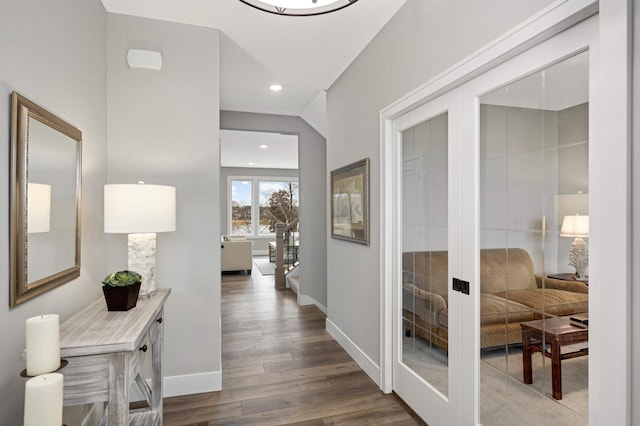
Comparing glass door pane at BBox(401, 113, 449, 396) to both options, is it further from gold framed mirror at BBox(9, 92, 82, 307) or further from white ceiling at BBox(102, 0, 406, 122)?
gold framed mirror at BBox(9, 92, 82, 307)

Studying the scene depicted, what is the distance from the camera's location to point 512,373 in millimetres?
1667

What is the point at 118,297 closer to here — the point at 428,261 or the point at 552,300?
the point at 428,261

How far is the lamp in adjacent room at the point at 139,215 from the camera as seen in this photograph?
1965 millimetres

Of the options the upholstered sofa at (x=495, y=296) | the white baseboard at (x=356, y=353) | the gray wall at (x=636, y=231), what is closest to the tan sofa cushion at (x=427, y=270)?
the upholstered sofa at (x=495, y=296)

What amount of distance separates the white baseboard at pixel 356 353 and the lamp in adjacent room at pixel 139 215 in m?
1.79

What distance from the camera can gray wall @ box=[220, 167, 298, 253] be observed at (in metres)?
10.8

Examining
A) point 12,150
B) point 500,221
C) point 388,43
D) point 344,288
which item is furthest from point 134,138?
point 500,221

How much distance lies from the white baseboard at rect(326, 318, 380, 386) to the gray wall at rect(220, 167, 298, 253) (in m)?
7.42

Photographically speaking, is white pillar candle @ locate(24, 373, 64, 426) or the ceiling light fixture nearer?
white pillar candle @ locate(24, 373, 64, 426)

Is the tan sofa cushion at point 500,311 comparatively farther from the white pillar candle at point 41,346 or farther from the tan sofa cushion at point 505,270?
the white pillar candle at point 41,346

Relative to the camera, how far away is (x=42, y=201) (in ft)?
5.16

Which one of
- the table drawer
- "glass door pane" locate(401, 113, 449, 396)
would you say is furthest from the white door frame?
the table drawer

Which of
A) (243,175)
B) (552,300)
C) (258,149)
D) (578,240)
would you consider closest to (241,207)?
(243,175)

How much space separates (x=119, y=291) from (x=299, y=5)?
1667 millimetres
